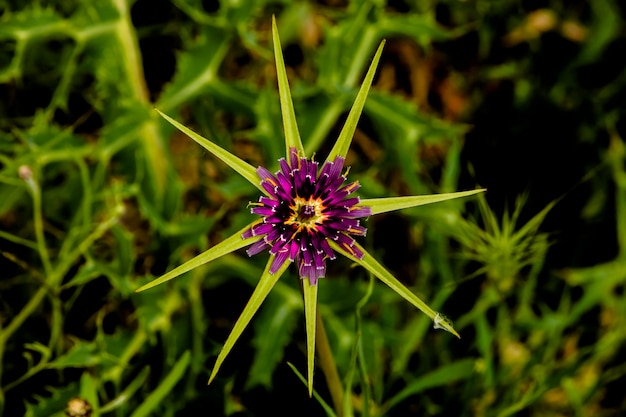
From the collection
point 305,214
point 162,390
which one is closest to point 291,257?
point 305,214

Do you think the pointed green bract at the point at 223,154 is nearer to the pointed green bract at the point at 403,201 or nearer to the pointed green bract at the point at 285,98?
the pointed green bract at the point at 285,98

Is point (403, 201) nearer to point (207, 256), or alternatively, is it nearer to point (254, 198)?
point (207, 256)

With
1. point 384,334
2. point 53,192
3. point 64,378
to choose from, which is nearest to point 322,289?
point 384,334

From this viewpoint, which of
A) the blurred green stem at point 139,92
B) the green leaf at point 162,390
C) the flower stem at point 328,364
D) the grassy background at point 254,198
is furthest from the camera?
the blurred green stem at point 139,92

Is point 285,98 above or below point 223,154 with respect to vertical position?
above

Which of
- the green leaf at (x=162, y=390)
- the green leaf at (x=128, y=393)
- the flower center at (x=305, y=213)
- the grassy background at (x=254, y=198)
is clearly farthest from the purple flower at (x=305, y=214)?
the green leaf at (x=128, y=393)

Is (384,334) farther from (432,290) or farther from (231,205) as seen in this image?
(231,205)

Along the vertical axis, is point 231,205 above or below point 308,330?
above
